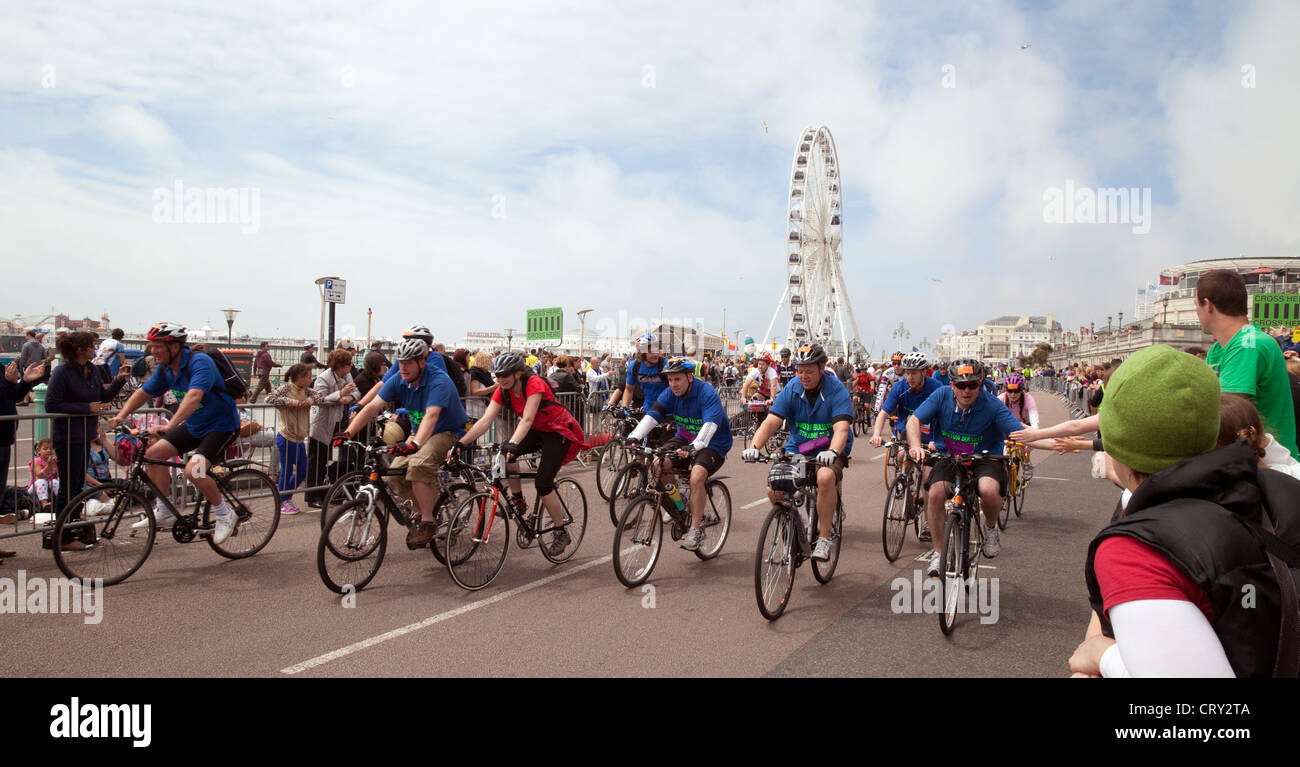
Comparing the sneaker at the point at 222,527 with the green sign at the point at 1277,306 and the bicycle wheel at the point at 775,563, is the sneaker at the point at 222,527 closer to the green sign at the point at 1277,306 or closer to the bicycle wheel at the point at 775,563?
the bicycle wheel at the point at 775,563

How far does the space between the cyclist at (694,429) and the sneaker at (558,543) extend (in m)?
0.99

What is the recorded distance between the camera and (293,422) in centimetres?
914

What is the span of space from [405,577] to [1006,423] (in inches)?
195

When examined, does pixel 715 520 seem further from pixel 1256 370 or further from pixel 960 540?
pixel 1256 370

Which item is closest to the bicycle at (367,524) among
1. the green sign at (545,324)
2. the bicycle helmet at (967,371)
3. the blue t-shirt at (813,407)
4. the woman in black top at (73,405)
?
the blue t-shirt at (813,407)

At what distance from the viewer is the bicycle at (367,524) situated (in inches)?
221

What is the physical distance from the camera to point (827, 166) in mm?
61250

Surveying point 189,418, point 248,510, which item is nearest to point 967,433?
point 248,510

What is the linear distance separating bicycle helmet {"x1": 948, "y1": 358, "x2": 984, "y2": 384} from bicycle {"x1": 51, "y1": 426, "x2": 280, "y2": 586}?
5989 millimetres

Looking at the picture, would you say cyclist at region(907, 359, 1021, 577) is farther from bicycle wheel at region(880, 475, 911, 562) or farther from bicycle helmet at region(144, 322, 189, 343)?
bicycle helmet at region(144, 322, 189, 343)

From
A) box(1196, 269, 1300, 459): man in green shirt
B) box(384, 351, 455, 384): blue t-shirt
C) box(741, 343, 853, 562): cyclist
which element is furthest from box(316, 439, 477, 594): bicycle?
box(1196, 269, 1300, 459): man in green shirt

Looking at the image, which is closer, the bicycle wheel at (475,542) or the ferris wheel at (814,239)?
the bicycle wheel at (475,542)
